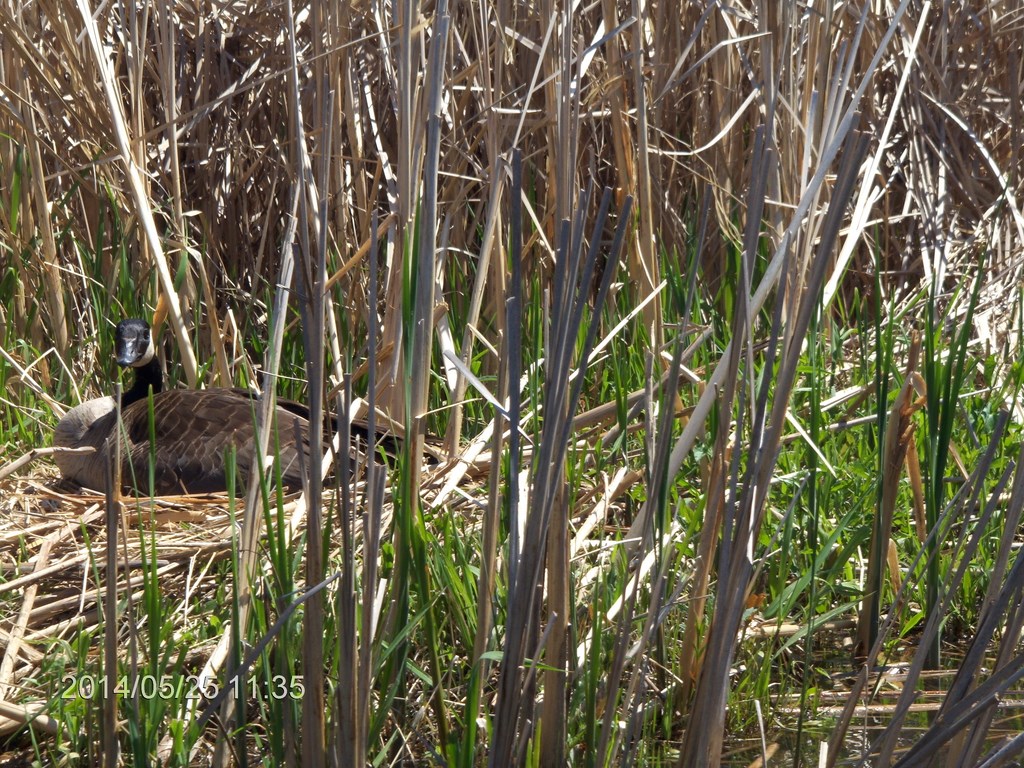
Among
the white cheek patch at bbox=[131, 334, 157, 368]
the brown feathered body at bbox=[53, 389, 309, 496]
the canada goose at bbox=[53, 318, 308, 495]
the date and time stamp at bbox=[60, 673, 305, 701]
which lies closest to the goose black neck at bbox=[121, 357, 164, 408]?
the white cheek patch at bbox=[131, 334, 157, 368]

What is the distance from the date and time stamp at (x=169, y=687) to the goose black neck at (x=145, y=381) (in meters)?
2.06

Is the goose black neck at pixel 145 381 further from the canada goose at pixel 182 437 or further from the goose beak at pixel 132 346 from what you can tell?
the canada goose at pixel 182 437

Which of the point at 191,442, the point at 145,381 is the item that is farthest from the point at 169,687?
the point at 145,381

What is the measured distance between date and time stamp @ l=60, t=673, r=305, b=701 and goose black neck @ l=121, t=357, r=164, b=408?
2.06 meters

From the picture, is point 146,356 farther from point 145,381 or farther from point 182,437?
point 145,381

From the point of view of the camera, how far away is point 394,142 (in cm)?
496

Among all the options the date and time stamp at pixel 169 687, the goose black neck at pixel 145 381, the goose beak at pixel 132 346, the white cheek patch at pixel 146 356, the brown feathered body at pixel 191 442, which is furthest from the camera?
the goose black neck at pixel 145 381

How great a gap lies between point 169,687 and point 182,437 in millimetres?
1656

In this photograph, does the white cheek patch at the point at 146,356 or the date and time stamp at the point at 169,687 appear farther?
the white cheek patch at the point at 146,356

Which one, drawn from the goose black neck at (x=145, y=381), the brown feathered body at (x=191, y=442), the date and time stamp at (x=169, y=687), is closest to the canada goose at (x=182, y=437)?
the brown feathered body at (x=191, y=442)

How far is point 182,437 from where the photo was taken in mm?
3846

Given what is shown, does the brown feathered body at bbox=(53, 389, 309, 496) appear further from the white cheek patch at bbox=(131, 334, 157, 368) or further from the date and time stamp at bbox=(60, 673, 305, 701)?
the date and time stamp at bbox=(60, 673, 305, 701)

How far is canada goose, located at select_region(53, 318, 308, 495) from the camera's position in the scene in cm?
378

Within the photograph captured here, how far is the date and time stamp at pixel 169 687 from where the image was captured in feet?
6.40
